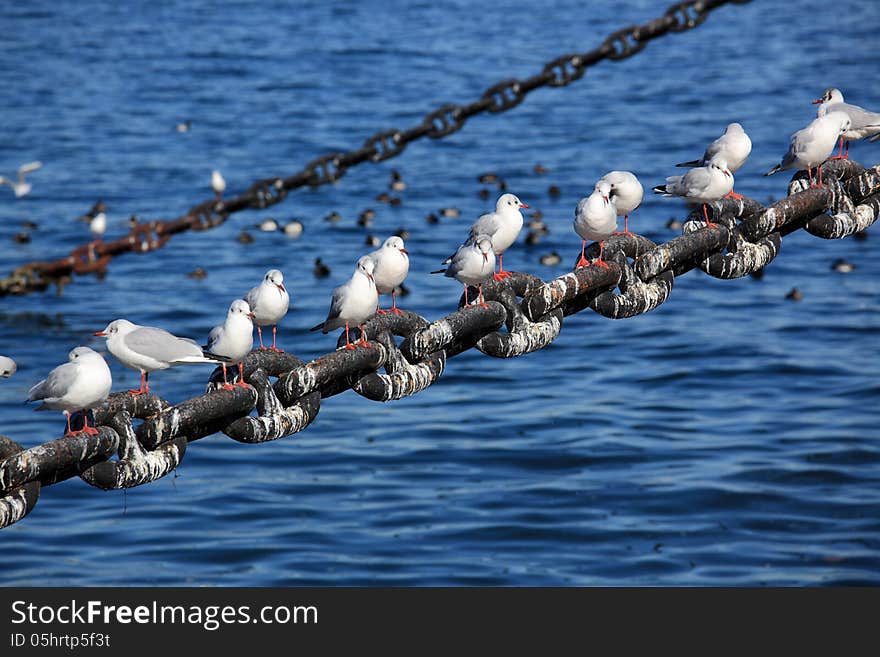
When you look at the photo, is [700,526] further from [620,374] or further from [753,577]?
[620,374]

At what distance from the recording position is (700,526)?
24719mm

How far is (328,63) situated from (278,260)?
1306 inches

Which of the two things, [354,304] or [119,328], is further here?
[119,328]

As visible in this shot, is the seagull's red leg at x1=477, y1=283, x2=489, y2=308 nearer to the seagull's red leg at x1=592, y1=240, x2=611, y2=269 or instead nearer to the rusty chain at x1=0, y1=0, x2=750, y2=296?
the seagull's red leg at x1=592, y1=240, x2=611, y2=269

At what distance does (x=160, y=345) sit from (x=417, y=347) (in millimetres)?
1483

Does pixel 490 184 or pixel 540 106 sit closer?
pixel 490 184

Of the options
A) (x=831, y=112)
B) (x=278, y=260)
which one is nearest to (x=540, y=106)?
(x=278, y=260)

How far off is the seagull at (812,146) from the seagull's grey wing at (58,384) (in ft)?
17.6

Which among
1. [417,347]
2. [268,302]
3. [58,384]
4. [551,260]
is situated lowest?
[551,260]

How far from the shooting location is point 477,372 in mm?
31219

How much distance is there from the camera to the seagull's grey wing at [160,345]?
27.9 ft

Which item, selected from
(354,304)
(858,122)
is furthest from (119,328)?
(858,122)

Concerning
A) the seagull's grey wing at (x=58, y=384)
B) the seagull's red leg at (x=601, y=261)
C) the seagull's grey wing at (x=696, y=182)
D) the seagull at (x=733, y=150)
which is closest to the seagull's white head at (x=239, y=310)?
the seagull's grey wing at (x=58, y=384)

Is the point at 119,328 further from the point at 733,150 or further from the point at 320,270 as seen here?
the point at 320,270
